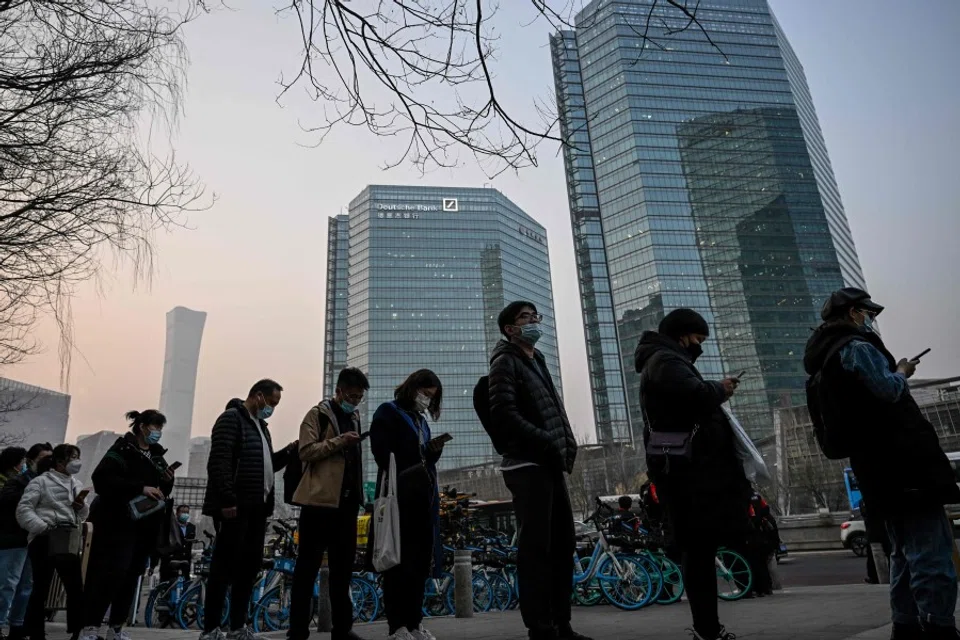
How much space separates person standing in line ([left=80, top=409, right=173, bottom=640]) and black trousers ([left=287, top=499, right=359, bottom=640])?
4.75 feet

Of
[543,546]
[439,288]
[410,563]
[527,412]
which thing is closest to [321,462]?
[410,563]

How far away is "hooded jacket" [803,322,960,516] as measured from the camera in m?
2.58

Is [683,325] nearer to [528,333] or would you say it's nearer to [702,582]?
[528,333]

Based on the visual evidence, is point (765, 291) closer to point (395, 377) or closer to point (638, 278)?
point (638, 278)

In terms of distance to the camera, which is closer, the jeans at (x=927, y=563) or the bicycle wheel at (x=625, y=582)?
the jeans at (x=927, y=563)

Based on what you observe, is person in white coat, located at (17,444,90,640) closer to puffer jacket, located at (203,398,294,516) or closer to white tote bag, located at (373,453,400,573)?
puffer jacket, located at (203,398,294,516)

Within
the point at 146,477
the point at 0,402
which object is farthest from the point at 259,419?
the point at 0,402

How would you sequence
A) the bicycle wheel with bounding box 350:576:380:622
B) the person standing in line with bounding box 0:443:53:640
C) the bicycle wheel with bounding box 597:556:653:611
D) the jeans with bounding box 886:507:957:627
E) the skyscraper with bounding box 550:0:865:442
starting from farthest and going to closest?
the skyscraper with bounding box 550:0:865:442
the bicycle wheel with bounding box 350:576:380:622
the bicycle wheel with bounding box 597:556:653:611
the person standing in line with bounding box 0:443:53:640
the jeans with bounding box 886:507:957:627

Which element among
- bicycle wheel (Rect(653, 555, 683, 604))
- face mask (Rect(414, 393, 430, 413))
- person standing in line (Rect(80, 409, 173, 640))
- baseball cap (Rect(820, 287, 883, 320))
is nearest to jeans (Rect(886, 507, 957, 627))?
baseball cap (Rect(820, 287, 883, 320))

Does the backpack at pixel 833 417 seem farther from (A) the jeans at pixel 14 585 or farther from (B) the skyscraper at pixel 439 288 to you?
(B) the skyscraper at pixel 439 288

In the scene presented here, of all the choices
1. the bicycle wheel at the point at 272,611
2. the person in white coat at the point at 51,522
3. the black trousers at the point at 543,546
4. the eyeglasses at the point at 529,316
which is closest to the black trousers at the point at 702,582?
the black trousers at the point at 543,546

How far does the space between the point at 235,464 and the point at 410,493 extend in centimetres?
138

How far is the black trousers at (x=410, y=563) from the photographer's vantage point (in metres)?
3.60

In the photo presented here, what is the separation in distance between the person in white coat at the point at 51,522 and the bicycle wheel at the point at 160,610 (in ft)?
8.73
